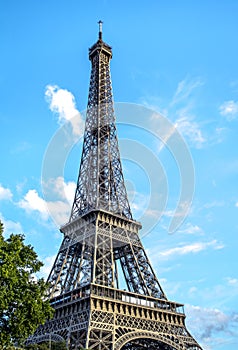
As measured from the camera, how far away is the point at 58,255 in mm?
46250

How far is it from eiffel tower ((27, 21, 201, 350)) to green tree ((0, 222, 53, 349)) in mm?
9421

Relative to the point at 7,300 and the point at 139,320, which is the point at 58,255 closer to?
the point at 139,320

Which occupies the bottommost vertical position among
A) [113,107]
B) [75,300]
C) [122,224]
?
[75,300]

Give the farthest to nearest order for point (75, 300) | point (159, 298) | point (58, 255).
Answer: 1. point (58, 255)
2. point (159, 298)
3. point (75, 300)

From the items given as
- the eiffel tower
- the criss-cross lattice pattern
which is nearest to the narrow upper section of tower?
the criss-cross lattice pattern

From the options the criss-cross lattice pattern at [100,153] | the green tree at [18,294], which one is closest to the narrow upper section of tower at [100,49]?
the criss-cross lattice pattern at [100,153]

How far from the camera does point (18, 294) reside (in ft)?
77.6

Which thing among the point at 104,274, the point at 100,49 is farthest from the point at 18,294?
the point at 100,49

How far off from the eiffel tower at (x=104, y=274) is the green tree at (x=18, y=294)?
942 cm

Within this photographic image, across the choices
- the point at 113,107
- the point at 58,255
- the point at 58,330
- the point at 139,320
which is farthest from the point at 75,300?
the point at 113,107

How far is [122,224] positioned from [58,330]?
14.7 meters

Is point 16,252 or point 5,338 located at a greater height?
point 16,252

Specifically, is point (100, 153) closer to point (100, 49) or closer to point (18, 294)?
point (100, 49)

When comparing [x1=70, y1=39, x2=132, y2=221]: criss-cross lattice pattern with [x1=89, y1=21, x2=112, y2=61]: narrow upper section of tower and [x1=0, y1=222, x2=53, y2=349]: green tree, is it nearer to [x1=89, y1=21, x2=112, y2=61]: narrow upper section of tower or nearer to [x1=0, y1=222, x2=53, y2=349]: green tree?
[x1=89, y1=21, x2=112, y2=61]: narrow upper section of tower
